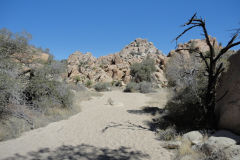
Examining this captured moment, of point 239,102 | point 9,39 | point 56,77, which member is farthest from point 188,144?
point 9,39

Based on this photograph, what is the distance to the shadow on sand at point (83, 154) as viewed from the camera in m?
3.65

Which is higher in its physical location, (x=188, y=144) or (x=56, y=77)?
(x=56, y=77)

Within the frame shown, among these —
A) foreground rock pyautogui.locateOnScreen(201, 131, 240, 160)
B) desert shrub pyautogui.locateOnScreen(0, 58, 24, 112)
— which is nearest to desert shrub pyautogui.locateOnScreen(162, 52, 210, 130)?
foreground rock pyautogui.locateOnScreen(201, 131, 240, 160)

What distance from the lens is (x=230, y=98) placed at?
4.34 meters

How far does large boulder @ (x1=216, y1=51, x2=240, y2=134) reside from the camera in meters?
4.02

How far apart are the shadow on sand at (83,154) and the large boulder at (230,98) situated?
8.66 feet

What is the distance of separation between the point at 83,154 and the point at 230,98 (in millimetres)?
4676

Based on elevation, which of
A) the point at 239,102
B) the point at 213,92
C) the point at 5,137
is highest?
the point at 213,92

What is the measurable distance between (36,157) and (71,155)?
2.84ft

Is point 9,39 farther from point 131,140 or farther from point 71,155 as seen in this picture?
point 131,140

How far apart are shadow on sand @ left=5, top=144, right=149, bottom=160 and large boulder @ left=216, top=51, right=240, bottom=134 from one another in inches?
104

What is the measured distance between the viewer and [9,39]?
740 centimetres

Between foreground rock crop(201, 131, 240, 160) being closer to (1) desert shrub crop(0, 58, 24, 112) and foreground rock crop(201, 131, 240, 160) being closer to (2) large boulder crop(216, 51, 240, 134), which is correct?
(2) large boulder crop(216, 51, 240, 134)

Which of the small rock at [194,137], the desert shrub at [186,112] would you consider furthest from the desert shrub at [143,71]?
the small rock at [194,137]
